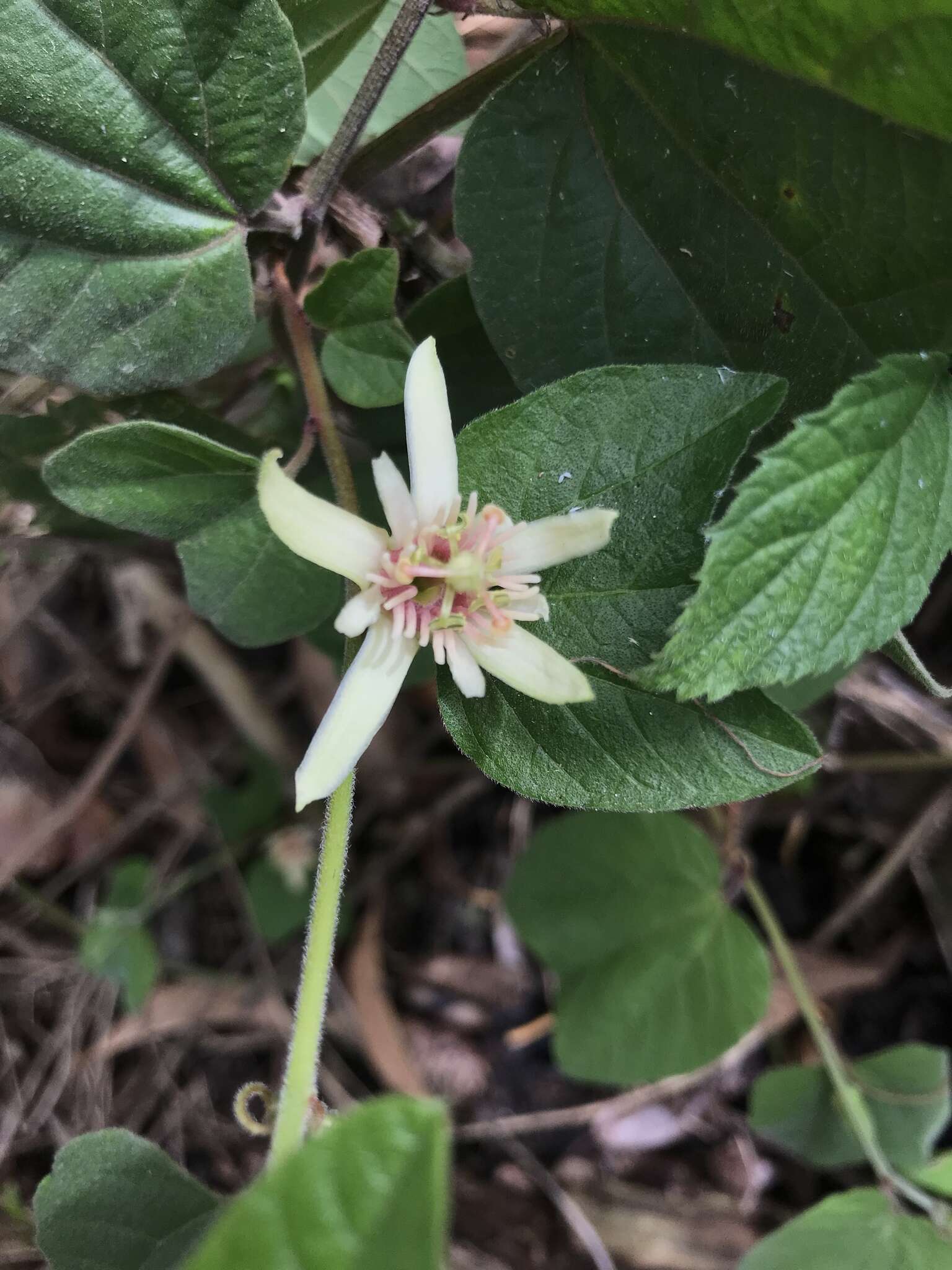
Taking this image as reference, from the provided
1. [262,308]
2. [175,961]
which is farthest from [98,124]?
[175,961]

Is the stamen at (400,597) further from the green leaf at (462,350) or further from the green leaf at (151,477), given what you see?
the green leaf at (462,350)

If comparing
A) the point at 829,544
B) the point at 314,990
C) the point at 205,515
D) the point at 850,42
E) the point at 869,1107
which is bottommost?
the point at 869,1107

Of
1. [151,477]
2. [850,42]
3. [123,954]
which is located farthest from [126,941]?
[850,42]

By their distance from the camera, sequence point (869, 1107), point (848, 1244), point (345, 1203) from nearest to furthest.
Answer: point (345, 1203) → point (848, 1244) → point (869, 1107)

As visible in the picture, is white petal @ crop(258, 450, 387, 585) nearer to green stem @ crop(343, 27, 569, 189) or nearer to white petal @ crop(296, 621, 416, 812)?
white petal @ crop(296, 621, 416, 812)

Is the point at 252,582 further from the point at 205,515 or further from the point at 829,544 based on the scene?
the point at 829,544

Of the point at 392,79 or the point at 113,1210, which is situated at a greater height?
the point at 392,79

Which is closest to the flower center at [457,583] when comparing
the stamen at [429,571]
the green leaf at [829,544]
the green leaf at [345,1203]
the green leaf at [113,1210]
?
the stamen at [429,571]
